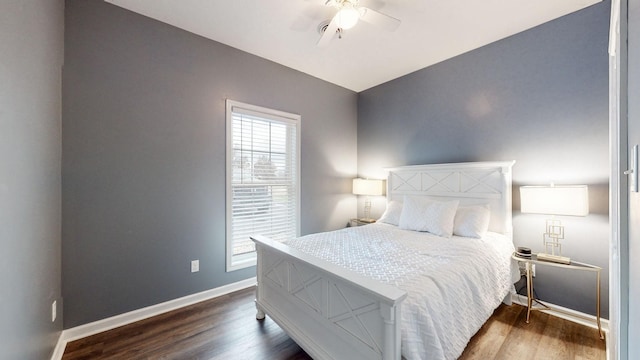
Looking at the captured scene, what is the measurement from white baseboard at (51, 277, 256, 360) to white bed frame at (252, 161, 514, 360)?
74cm

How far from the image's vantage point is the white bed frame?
126 cm

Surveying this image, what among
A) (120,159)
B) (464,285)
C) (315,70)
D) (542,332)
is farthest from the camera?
(315,70)

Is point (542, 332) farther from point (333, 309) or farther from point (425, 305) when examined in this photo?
point (333, 309)

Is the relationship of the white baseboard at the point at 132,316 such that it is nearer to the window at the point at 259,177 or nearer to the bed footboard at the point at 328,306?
the window at the point at 259,177

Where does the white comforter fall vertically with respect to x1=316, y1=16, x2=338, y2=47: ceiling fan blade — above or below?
below

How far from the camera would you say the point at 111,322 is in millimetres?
2166

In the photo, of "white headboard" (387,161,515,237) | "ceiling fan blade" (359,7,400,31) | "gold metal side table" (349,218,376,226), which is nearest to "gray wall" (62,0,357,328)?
"ceiling fan blade" (359,7,400,31)

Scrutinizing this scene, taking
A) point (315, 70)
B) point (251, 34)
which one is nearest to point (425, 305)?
point (251, 34)

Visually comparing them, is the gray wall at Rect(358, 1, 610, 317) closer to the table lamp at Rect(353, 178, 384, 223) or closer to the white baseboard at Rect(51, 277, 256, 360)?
the table lamp at Rect(353, 178, 384, 223)

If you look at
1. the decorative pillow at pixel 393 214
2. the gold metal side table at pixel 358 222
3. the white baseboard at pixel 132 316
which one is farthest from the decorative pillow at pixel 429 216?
the white baseboard at pixel 132 316

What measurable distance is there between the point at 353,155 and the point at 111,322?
11.9ft

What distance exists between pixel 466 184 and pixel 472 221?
1.81 ft

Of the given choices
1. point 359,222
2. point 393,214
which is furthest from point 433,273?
point 359,222

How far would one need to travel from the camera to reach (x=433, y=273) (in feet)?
5.25
